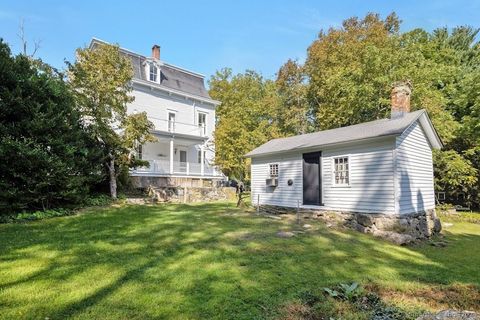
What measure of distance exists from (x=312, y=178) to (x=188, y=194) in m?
8.86

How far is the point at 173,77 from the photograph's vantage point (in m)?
24.8

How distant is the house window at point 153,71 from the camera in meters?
22.9

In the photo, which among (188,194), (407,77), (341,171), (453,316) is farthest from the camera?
(188,194)

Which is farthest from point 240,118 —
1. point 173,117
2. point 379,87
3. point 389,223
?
point 389,223

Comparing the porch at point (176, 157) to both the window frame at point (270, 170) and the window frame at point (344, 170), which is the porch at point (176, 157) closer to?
the window frame at point (270, 170)

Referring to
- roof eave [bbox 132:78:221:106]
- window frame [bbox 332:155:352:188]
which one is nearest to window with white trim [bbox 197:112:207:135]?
roof eave [bbox 132:78:221:106]

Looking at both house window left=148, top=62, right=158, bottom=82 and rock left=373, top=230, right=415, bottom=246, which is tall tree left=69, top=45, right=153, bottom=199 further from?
rock left=373, top=230, right=415, bottom=246

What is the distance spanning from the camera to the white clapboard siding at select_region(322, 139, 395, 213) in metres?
10.0

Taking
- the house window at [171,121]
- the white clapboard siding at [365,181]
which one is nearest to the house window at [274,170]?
the white clapboard siding at [365,181]

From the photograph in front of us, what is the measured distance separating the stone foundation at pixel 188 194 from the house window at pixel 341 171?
31.6ft

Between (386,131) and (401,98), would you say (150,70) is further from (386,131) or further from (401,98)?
(386,131)

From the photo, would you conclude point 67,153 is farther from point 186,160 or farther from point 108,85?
point 186,160

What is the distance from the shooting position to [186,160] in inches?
985

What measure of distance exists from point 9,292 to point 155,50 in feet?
78.6
